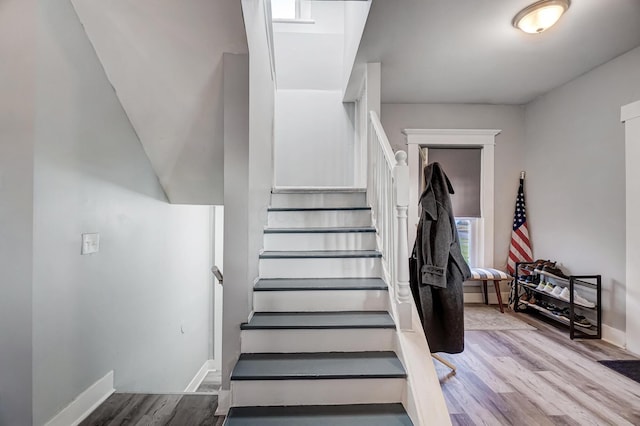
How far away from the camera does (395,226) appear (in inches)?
68.2

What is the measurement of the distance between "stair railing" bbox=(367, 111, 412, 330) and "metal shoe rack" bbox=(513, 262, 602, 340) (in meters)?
1.96

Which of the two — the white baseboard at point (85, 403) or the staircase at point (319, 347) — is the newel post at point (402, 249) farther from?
the white baseboard at point (85, 403)

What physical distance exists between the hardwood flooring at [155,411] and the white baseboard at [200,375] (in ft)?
4.36

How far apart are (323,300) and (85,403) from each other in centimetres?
143

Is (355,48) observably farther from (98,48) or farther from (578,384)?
(578,384)

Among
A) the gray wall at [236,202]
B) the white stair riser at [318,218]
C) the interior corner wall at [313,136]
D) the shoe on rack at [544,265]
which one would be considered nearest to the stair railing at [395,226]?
the white stair riser at [318,218]

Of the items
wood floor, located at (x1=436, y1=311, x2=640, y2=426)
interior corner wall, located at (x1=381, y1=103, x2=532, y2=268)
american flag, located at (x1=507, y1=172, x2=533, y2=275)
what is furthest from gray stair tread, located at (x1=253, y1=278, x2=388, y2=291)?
american flag, located at (x1=507, y1=172, x2=533, y2=275)

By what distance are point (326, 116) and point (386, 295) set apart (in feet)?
9.37

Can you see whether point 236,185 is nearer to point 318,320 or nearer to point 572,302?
point 318,320

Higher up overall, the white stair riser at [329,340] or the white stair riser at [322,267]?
the white stair riser at [322,267]

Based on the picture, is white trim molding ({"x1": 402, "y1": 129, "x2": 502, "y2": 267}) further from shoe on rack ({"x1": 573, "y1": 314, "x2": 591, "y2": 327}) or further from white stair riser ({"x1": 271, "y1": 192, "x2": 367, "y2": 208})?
white stair riser ({"x1": 271, "y1": 192, "x2": 367, "y2": 208})

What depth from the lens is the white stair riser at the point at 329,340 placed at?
1.69 meters

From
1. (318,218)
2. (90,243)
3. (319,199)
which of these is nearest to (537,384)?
(318,218)

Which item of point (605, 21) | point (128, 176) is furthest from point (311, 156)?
point (605, 21)
